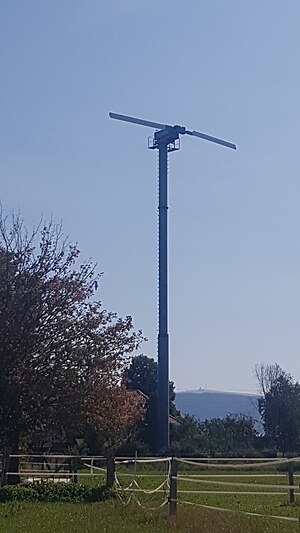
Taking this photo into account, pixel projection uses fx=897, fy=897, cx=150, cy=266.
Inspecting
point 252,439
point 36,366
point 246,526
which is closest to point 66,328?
point 36,366

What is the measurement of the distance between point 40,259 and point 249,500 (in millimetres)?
12687

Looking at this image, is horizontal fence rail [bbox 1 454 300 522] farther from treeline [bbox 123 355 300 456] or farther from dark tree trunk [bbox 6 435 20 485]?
treeline [bbox 123 355 300 456]

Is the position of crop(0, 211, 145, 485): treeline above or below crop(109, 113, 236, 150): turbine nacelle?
below

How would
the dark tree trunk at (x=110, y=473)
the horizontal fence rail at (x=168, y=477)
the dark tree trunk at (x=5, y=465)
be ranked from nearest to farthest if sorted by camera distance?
the horizontal fence rail at (x=168, y=477)
the dark tree trunk at (x=110, y=473)
the dark tree trunk at (x=5, y=465)

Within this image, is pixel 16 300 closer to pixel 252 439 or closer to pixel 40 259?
pixel 40 259

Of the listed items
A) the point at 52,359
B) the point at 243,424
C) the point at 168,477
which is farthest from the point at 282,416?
the point at 168,477

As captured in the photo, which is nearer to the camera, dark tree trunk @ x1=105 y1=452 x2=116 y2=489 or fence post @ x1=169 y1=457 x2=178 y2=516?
fence post @ x1=169 y1=457 x2=178 y2=516

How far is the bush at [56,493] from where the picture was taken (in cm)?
2209

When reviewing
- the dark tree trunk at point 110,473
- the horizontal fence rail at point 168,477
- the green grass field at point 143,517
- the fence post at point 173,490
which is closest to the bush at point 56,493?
the dark tree trunk at point 110,473

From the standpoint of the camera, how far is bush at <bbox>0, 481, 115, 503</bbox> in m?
22.1

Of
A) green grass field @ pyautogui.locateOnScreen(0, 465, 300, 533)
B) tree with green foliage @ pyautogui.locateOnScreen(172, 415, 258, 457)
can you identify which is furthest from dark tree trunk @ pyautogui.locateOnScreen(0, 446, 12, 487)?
tree with green foliage @ pyautogui.locateOnScreen(172, 415, 258, 457)

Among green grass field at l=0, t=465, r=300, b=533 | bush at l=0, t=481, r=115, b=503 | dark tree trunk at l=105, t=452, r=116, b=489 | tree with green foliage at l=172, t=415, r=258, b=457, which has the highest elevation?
tree with green foliage at l=172, t=415, r=258, b=457

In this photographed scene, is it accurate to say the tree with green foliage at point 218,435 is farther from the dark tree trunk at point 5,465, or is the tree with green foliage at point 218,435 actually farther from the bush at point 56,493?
the bush at point 56,493

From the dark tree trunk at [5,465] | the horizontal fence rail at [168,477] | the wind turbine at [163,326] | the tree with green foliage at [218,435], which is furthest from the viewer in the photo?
the tree with green foliage at [218,435]
